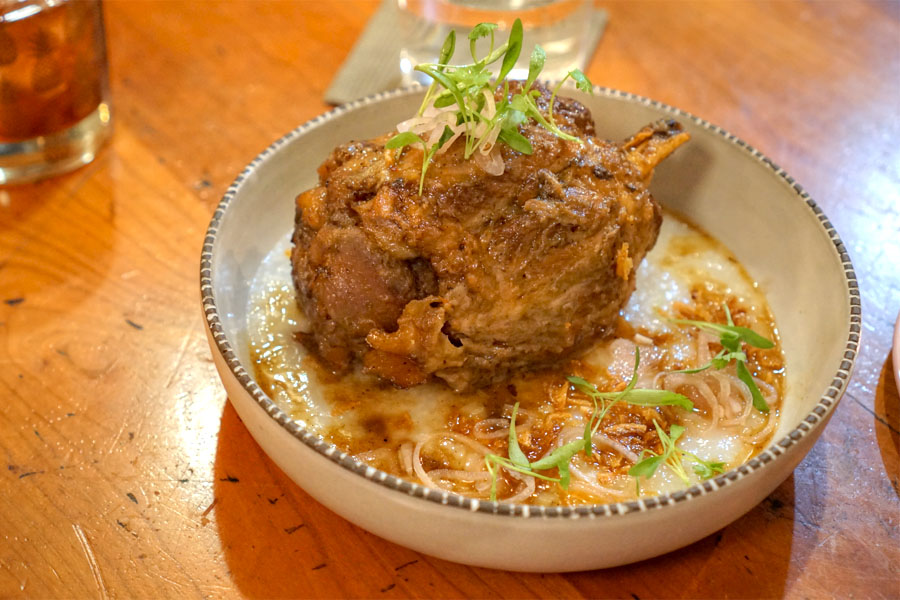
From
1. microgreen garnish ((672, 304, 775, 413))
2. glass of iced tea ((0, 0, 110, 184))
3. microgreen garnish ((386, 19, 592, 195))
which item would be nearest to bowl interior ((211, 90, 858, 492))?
microgreen garnish ((672, 304, 775, 413))

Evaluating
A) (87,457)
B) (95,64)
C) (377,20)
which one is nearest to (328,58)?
(377,20)

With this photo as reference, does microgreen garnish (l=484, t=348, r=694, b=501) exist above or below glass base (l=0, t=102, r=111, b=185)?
above

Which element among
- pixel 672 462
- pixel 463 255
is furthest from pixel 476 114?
pixel 672 462

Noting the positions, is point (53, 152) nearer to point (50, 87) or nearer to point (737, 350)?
point (50, 87)

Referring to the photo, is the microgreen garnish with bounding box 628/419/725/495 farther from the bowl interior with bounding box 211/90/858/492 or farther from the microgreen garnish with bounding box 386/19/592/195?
the microgreen garnish with bounding box 386/19/592/195

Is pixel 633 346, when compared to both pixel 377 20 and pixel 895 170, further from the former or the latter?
pixel 377 20

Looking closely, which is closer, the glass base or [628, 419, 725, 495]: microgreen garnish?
[628, 419, 725, 495]: microgreen garnish

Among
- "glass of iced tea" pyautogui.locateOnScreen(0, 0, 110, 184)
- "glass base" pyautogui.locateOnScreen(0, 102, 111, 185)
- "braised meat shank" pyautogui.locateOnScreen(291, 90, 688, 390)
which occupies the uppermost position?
"braised meat shank" pyautogui.locateOnScreen(291, 90, 688, 390)

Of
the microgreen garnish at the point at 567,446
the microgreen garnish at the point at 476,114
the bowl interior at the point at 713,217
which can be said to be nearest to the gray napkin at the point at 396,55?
the bowl interior at the point at 713,217
